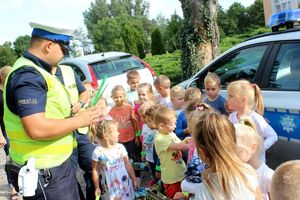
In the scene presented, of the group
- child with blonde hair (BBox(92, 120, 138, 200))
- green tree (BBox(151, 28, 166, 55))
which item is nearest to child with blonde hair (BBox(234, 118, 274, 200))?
child with blonde hair (BBox(92, 120, 138, 200))

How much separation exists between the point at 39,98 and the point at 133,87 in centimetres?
345

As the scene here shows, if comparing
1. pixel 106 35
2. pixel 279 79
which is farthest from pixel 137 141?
pixel 106 35

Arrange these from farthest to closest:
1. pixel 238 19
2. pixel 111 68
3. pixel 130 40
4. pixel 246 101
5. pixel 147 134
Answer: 1. pixel 130 40
2. pixel 238 19
3. pixel 111 68
4. pixel 147 134
5. pixel 246 101

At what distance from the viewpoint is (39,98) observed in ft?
7.30

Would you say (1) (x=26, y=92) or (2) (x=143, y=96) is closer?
(1) (x=26, y=92)

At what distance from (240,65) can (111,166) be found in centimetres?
173

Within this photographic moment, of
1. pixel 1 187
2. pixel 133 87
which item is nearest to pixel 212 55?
pixel 133 87

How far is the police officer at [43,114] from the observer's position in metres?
2.21

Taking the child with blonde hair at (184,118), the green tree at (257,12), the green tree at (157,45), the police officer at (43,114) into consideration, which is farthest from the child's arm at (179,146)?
the green tree at (157,45)

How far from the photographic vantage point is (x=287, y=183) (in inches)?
56.4

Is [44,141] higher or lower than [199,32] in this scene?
lower

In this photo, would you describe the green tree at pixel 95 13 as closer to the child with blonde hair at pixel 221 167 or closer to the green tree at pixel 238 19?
the green tree at pixel 238 19

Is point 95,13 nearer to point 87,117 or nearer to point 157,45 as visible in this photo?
point 157,45

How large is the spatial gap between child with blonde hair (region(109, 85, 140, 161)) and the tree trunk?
402 centimetres
